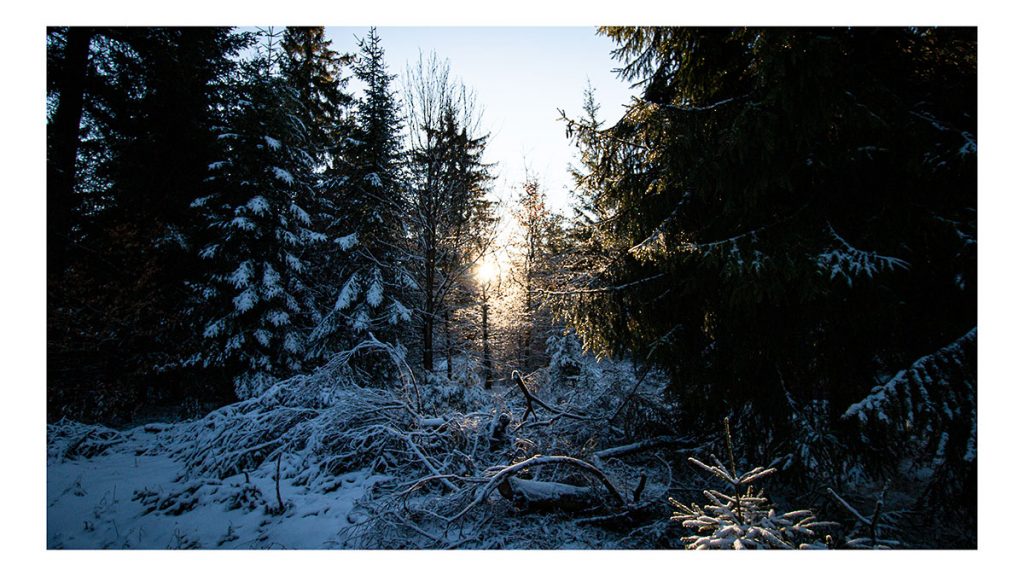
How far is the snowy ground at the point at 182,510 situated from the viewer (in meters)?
3.13

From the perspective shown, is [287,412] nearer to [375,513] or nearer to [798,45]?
[375,513]

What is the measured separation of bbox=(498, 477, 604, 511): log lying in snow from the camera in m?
3.41

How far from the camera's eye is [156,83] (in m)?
6.50

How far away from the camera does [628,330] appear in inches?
180

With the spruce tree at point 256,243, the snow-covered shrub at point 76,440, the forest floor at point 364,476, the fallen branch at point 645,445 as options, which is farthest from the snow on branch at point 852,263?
the spruce tree at point 256,243

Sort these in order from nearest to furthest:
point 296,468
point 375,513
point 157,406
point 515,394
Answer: point 375,513
point 296,468
point 515,394
point 157,406

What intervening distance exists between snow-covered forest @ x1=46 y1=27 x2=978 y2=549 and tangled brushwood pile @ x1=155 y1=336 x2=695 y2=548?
3cm

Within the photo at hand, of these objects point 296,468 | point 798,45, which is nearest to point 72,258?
point 296,468

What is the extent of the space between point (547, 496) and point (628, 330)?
2.15m

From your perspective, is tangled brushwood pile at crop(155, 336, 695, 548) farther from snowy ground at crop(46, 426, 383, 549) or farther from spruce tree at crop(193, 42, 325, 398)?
spruce tree at crop(193, 42, 325, 398)

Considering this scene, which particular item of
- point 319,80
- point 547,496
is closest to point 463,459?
point 547,496

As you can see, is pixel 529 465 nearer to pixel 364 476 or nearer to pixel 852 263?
pixel 364 476

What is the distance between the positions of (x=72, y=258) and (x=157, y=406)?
5.14 meters

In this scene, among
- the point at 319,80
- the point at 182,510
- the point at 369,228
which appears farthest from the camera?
the point at 319,80
